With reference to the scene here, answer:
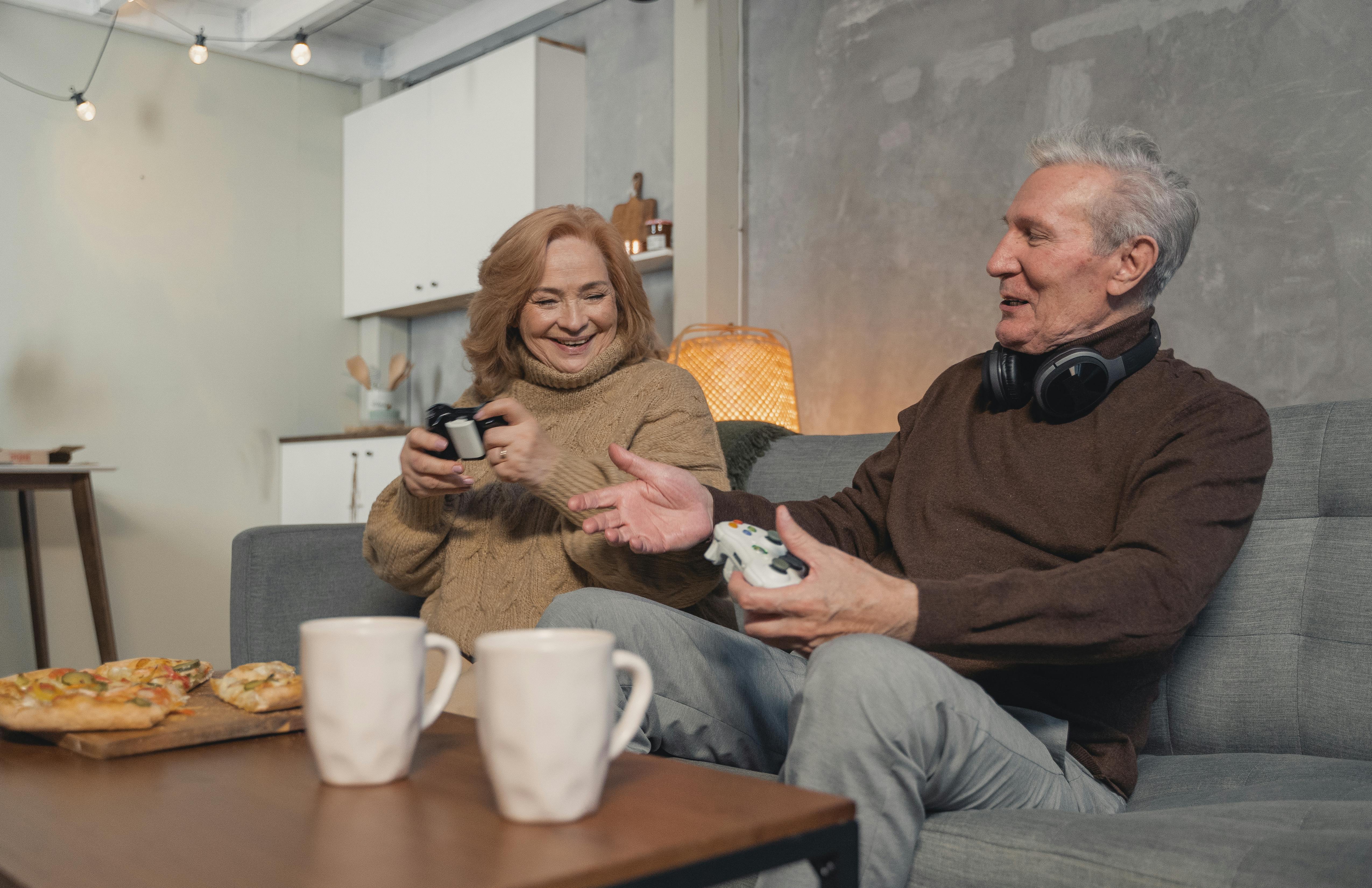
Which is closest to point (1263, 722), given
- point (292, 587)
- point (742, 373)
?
point (292, 587)

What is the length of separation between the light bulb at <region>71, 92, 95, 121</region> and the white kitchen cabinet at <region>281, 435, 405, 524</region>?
1.45 metres

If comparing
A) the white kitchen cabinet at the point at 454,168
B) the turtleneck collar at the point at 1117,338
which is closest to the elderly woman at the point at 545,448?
the turtleneck collar at the point at 1117,338

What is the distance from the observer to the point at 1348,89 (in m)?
2.24

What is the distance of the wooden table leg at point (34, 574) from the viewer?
12.8ft

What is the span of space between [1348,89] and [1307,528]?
53.0 inches

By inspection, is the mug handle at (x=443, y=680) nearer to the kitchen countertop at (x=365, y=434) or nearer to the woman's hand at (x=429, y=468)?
the woman's hand at (x=429, y=468)

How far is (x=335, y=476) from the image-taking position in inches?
168

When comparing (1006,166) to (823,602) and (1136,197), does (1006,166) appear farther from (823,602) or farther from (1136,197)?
(823,602)

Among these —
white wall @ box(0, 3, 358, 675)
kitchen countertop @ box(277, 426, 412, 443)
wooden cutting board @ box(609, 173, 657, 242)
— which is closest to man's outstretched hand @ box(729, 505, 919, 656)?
wooden cutting board @ box(609, 173, 657, 242)

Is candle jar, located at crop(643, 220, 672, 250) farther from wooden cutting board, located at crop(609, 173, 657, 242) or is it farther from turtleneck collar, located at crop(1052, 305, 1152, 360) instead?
turtleneck collar, located at crop(1052, 305, 1152, 360)

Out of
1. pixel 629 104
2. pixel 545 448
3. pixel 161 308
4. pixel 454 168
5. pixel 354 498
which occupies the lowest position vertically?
pixel 354 498

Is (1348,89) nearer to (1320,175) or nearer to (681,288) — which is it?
(1320,175)

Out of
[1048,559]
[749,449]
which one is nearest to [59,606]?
[749,449]

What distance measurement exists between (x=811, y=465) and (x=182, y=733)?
4.14 ft
